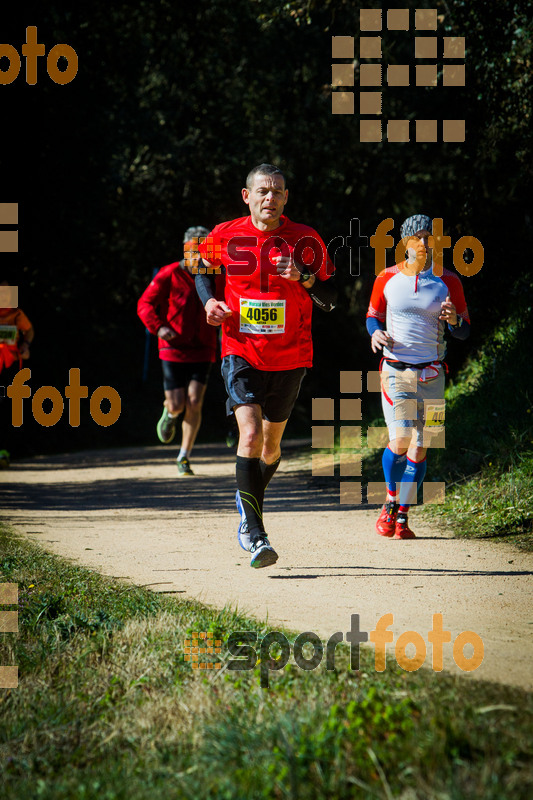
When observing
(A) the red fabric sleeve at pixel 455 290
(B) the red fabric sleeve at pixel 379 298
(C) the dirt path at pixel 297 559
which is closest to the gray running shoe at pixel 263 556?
(C) the dirt path at pixel 297 559

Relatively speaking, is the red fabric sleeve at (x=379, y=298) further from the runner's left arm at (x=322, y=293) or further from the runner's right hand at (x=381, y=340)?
the runner's left arm at (x=322, y=293)

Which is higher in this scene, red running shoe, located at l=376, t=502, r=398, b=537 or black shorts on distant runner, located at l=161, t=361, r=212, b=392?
black shorts on distant runner, located at l=161, t=361, r=212, b=392

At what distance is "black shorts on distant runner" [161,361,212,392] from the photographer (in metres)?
9.97

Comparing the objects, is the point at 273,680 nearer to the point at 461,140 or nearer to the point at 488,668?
the point at 488,668

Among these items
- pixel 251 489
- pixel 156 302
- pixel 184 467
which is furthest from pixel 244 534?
pixel 184 467

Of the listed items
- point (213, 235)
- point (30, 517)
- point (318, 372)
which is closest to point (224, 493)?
point (30, 517)

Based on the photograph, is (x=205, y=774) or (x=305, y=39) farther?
(x=305, y=39)

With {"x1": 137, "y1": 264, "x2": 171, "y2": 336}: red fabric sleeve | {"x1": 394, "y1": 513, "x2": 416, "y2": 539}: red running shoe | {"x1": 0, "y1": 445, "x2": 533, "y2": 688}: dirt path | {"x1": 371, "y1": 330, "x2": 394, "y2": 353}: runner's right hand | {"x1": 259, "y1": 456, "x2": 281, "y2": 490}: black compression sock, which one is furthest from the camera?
{"x1": 137, "y1": 264, "x2": 171, "y2": 336}: red fabric sleeve

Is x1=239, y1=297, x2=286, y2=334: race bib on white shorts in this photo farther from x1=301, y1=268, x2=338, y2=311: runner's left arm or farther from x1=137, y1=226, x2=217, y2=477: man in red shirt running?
x1=137, y1=226, x2=217, y2=477: man in red shirt running

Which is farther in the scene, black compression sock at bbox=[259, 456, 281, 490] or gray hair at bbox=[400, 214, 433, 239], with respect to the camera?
gray hair at bbox=[400, 214, 433, 239]

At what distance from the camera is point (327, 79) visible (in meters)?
20.7

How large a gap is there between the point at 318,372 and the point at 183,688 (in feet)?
61.5

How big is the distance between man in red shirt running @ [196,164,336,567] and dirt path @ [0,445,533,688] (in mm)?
599

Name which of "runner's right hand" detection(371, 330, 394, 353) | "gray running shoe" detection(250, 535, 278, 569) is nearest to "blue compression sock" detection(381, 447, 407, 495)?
"runner's right hand" detection(371, 330, 394, 353)
